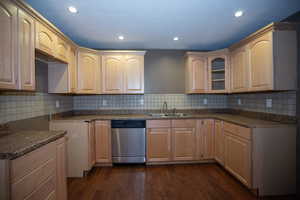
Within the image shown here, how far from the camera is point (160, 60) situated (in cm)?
357

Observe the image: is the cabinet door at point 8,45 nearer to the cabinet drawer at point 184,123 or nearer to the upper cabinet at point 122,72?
the upper cabinet at point 122,72

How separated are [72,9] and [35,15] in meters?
0.42

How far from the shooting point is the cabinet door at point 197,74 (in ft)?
10.7

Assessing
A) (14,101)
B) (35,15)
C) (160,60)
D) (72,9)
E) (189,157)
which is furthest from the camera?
(160,60)

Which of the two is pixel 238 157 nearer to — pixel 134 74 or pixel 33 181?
pixel 134 74

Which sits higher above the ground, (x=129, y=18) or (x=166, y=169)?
(x=129, y=18)

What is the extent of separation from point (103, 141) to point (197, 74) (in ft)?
7.30

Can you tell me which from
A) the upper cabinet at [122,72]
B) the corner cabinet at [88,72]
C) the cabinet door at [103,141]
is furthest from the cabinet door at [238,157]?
the corner cabinet at [88,72]

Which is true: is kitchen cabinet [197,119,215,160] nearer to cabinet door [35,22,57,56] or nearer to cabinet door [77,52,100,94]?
cabinet door [77,52,100,94]

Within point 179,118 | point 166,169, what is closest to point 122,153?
point 166,169

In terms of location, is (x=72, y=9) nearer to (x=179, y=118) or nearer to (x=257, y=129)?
(x=179, y=118)

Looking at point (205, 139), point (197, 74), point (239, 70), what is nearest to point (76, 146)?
point (205, 139)

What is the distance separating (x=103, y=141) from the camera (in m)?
2.91

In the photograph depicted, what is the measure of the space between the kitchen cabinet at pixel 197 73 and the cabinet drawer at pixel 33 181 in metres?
2.64
